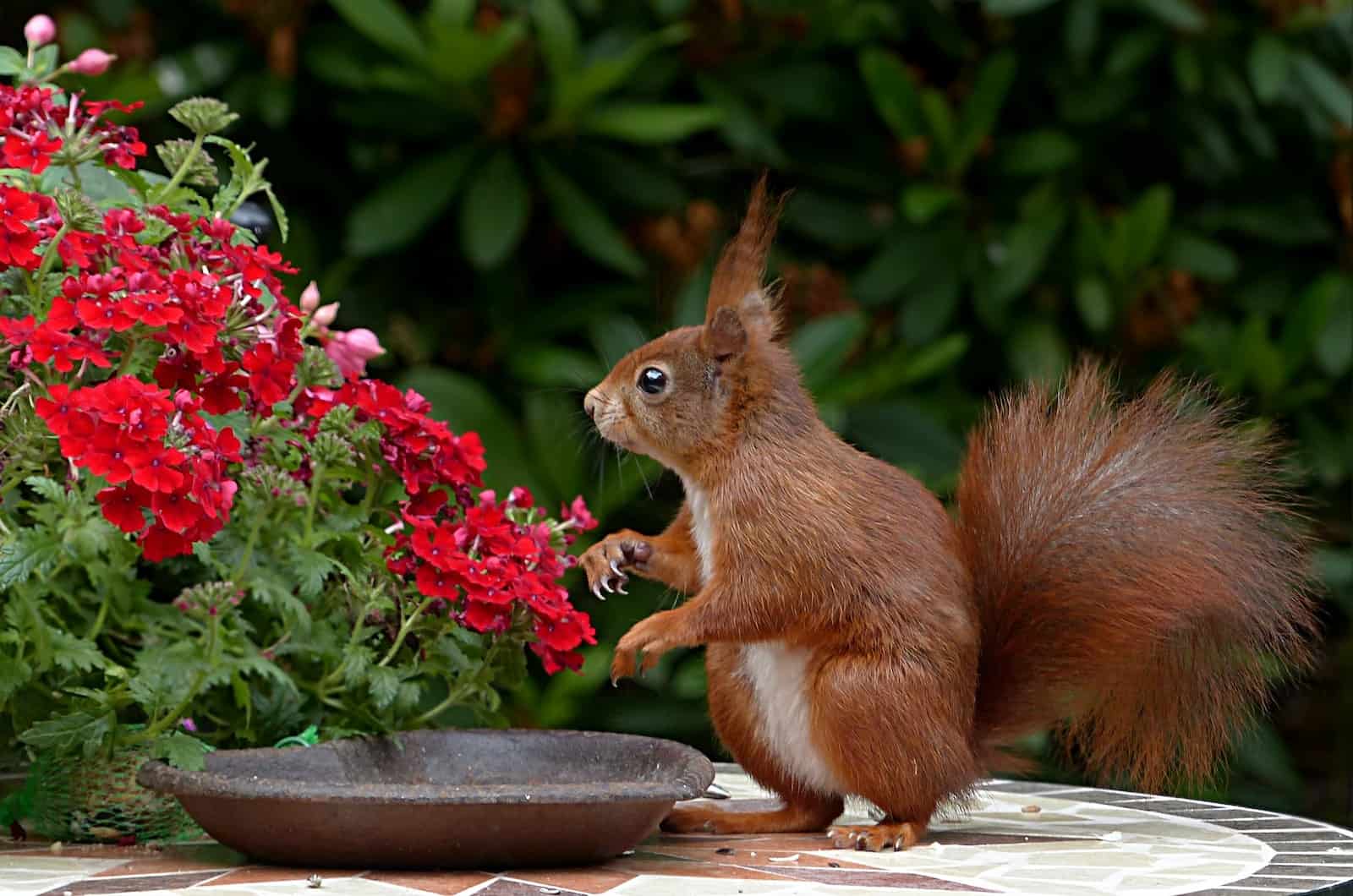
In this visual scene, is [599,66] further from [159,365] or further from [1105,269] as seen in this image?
[159,365]

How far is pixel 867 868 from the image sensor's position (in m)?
1.80

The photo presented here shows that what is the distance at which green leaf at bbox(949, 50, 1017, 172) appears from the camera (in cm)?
362

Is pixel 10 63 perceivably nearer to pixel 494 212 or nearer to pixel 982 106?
pixel 494 212

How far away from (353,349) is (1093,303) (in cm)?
198

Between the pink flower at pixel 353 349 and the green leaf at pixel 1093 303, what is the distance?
6.35 feet

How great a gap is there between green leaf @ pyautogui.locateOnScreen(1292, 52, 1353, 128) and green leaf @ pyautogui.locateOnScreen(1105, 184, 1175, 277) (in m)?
0.35

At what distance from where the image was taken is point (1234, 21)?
382 cm

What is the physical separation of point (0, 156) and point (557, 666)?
0.80m

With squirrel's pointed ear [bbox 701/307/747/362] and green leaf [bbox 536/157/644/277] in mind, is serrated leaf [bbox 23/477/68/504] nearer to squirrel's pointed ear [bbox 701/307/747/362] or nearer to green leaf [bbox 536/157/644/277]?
squirrel's pointed ear [bbox 701/307/747/362]

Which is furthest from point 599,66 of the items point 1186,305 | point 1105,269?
point 1186,305

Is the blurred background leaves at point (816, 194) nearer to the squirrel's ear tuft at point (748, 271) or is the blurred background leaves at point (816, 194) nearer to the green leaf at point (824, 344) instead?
the green leaf at point (824, 344)

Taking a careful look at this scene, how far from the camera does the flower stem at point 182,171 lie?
1.92m

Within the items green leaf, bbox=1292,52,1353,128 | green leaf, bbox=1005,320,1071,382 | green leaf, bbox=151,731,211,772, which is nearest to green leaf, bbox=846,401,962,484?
green leaf, bbox=1005,320,1071,382

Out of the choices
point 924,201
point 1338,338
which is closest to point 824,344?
point 924,201
